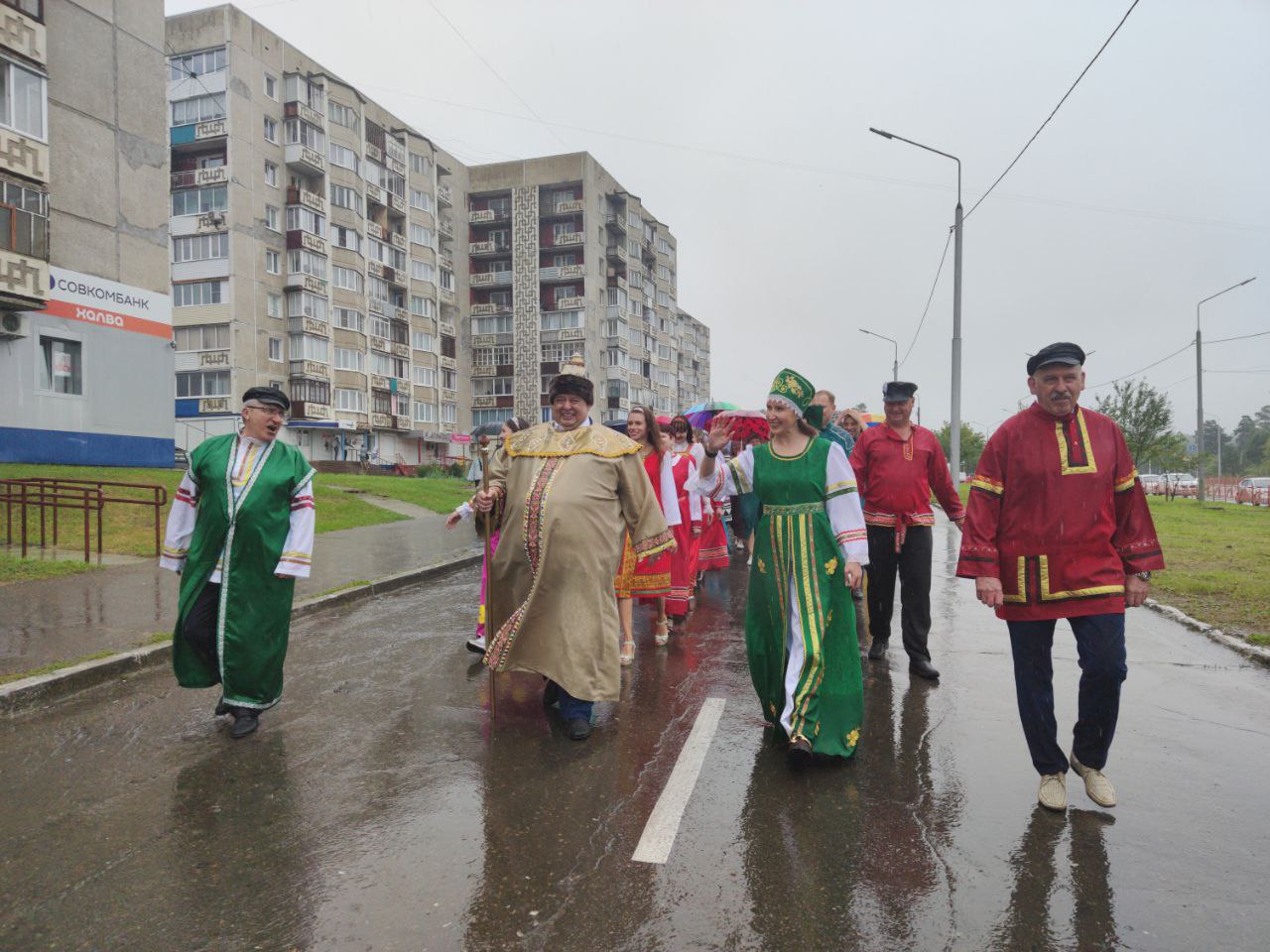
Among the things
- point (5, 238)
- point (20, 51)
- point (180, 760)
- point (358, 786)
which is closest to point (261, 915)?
point (358, 786)

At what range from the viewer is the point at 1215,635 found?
772 cm

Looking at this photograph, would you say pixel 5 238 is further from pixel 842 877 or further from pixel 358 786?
pixel 842 877

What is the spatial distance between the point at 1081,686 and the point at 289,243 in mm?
48086

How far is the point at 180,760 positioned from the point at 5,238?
21.8m

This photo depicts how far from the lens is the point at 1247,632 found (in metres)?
7.65

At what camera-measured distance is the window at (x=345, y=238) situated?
159 feet

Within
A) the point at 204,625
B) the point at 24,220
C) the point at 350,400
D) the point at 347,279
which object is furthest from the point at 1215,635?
the point at 347,279

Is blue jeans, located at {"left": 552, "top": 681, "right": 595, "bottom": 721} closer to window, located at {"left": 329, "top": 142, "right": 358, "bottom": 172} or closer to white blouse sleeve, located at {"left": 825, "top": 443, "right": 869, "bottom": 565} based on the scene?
white blouse sleeve, located at {"left": 825, "top": 443, "right": 869, "bottom": 565}

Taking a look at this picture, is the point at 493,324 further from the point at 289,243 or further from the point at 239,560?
the point at 239,560

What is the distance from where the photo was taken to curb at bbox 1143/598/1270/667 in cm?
683

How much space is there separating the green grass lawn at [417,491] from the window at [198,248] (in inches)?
752

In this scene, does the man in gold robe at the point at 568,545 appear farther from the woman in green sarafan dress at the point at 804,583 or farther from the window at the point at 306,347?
the window at the point at 306,347

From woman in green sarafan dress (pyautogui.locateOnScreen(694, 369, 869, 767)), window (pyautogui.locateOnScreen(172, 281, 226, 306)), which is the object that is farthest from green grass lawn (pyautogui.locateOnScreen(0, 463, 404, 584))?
window (pyautogui.locateOnScreen(172, 281, 226, 306))

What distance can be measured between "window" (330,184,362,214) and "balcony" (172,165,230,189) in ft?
23.0
